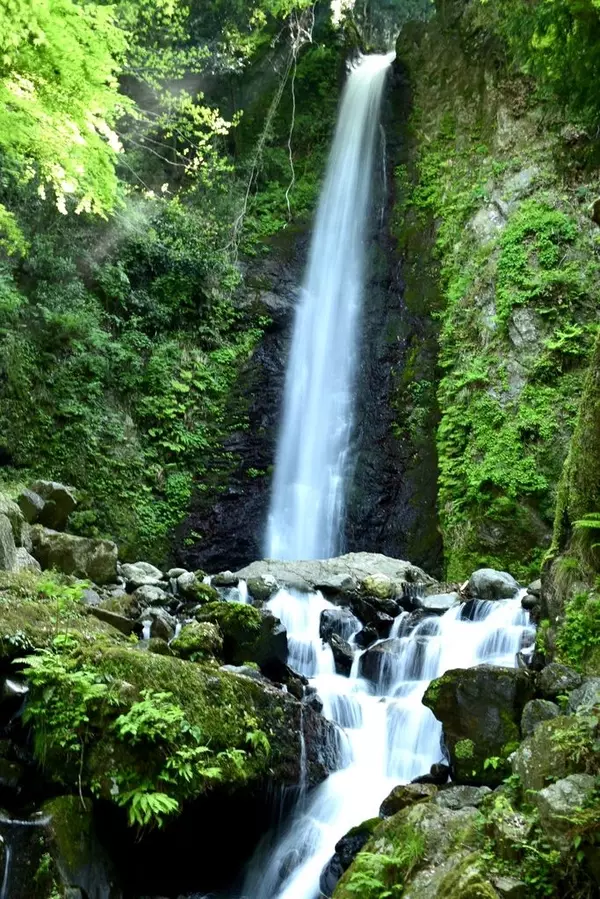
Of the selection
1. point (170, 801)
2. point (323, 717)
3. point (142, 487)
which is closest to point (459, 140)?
point (142, 487)

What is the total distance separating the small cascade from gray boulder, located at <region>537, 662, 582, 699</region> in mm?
1281

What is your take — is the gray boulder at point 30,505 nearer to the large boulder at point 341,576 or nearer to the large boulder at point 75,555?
the large boulder at point 75,555

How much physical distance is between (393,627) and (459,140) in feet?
40.1

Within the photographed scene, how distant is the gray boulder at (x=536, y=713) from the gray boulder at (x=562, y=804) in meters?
1.35

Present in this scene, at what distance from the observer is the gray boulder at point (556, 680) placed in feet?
16.5

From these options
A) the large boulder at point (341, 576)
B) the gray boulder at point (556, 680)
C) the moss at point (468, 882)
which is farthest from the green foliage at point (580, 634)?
the large boulder at point (341, 576)

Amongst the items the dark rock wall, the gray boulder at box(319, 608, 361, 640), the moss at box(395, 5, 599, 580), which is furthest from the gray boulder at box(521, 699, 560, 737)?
the dark rock wall

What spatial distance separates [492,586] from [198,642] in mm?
4348

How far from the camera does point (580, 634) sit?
5.53 m

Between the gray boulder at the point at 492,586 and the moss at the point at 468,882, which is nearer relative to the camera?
the moss at the point at 468,882

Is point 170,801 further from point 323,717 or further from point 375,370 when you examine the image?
point 375,370

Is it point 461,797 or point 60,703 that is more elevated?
point 60,703

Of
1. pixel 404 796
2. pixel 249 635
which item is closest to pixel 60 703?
pixel 249 635

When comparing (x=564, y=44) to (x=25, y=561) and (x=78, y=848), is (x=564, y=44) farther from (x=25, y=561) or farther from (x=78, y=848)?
(x=78, y=848)
